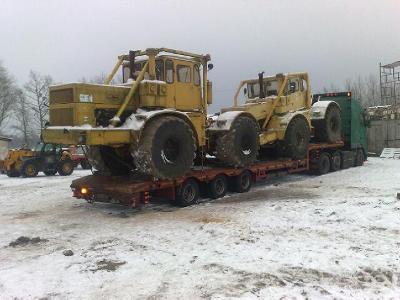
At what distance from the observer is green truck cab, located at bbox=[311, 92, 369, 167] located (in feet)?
66.2

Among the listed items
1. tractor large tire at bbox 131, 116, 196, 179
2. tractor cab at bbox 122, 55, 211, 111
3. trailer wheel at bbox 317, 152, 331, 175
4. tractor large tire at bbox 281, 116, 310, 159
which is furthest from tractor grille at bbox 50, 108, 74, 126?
trailer wheel at bbox 317, 152, 331, 175

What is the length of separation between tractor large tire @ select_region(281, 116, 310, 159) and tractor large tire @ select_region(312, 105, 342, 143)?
7.89ft

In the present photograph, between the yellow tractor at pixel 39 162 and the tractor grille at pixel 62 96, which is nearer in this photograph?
the tractor grille at pixel 62 96

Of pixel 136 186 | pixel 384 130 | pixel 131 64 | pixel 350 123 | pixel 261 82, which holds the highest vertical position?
pixel 131 64

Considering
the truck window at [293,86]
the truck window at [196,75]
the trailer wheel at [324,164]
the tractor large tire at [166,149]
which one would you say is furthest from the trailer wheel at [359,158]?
the tractor large tire at [166,149]

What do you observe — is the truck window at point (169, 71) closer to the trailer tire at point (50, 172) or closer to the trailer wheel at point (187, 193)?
the trailer wheel at point (187, 193)

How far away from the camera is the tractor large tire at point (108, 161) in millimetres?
11922

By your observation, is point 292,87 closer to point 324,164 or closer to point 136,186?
point 324,164

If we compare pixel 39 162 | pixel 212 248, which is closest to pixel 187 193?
pixel 212 248

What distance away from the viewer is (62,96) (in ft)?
34.7

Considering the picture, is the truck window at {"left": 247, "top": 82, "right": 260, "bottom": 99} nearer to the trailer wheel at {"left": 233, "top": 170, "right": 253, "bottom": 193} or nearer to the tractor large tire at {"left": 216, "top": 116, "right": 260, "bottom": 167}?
the tractor large tire at {"left": 216, "top": 116, "right": 260, "bottom": 167}

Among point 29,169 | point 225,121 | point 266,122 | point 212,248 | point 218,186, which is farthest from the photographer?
point 29,169

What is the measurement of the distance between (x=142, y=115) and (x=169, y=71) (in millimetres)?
1728

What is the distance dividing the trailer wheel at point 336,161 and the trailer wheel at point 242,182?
607cm
